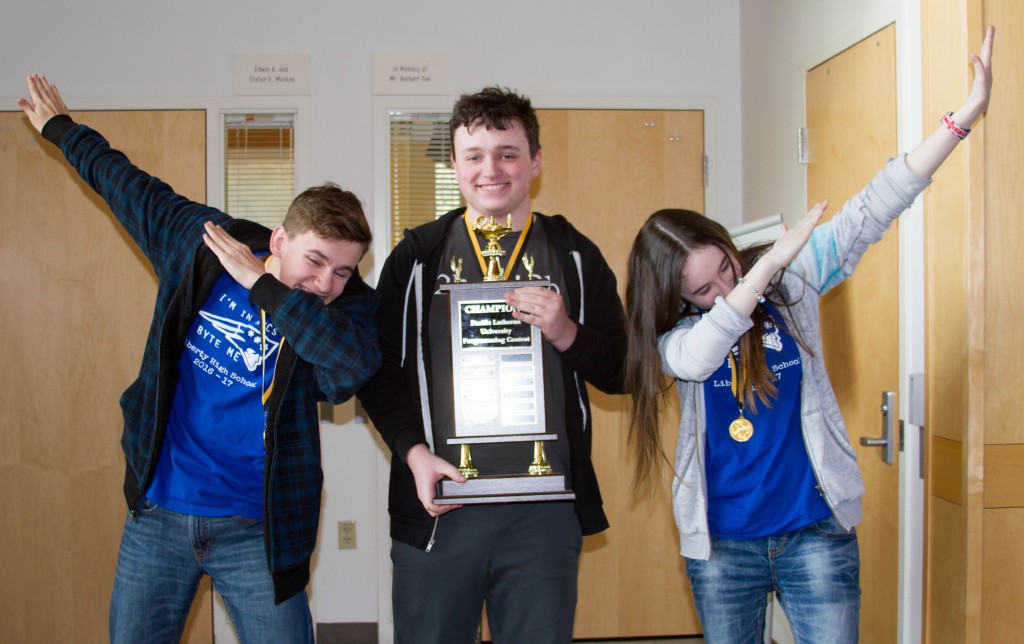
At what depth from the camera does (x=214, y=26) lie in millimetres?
3930

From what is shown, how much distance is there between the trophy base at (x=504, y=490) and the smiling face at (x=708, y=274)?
527 millimetres

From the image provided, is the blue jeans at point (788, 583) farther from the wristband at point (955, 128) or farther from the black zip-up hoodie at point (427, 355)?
the wristband at point (955, 128)

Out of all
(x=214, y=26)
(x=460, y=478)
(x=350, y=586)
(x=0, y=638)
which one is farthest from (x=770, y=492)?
(x=0, y=638)

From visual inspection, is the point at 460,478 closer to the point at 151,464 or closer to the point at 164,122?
the point at 151,464

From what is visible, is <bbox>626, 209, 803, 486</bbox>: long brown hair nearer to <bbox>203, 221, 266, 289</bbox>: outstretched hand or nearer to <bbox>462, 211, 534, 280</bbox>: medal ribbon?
<bbox>462, 211, 534, 280</bbox>: medal ribbon

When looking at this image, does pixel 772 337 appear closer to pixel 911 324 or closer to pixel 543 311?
pixel 543 311

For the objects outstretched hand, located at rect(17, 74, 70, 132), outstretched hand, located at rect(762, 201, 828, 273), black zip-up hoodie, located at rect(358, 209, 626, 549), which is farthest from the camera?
outstretched hand, located at rect(17, 74, 70, 132)

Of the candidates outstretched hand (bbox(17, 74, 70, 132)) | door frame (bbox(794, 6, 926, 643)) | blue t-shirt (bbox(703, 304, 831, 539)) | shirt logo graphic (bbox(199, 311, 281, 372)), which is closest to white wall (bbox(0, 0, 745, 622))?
door frame (bbox(794, 6, 926, 643))

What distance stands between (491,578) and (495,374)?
47cm

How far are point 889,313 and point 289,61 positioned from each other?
2.93m

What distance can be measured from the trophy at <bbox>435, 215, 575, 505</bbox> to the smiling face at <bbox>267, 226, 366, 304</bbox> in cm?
24

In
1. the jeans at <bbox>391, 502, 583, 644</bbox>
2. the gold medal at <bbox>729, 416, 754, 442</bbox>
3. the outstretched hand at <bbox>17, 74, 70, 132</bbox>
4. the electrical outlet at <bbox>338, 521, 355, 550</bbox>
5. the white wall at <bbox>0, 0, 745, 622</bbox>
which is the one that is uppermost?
the white wall at <bbox>0, 0, 745, 622</bbox>

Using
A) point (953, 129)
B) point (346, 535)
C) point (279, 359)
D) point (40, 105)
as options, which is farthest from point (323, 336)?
point (346, 535)

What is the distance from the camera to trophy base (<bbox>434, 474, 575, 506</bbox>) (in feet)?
5.84
